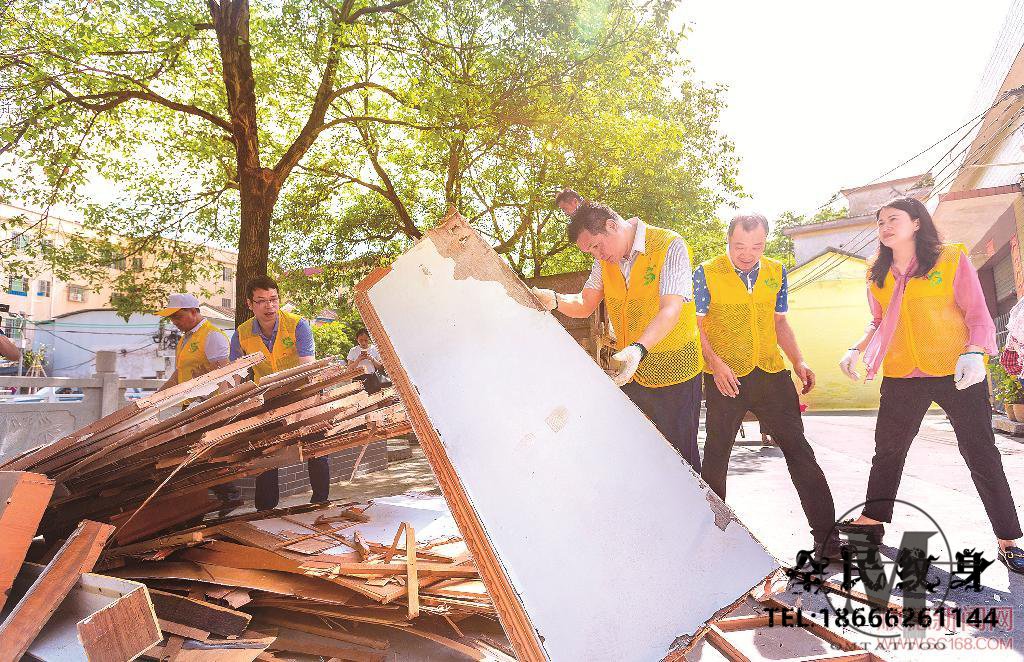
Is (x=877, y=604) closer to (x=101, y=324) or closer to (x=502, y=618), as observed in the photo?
(x=502, y=618)

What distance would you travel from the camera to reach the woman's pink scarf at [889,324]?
3.74 metres

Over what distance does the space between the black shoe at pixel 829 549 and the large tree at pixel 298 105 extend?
6.27 metres

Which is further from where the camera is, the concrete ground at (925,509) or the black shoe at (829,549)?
the black shoe at (829,549)

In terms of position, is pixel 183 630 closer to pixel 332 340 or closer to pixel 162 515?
Answer: pixel 162 515

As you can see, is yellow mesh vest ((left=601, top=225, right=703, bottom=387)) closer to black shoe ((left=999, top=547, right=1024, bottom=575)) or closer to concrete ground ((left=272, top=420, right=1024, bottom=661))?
concrete ground ((left=272, top=420, right=1024, bottom=661))

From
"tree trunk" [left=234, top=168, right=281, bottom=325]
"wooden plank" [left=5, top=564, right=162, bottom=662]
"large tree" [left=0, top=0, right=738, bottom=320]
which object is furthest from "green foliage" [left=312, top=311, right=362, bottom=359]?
"wooden plank" [left=5, top=564, right=162, bottom=662]

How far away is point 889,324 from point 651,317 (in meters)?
1.59

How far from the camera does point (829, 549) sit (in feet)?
11.9

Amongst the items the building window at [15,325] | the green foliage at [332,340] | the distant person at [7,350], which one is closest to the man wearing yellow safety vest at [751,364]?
the distant person at [7,350]

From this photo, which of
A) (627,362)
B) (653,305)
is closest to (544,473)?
(627,362)

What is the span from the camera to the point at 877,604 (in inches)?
112

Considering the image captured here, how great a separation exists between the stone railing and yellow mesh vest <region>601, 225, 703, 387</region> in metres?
5.97

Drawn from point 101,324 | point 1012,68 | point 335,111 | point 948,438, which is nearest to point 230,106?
point 335,111

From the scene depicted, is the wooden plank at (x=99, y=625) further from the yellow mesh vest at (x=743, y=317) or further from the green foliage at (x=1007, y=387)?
the green foliage at (x=1007, y=387)
